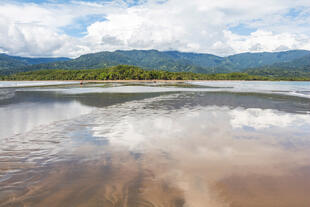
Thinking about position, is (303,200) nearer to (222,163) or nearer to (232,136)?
(222,163)

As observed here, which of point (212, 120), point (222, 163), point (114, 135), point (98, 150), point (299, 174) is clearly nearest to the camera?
point (299, 174)

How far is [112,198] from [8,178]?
182 inches

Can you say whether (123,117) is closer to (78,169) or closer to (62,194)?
(78,169)

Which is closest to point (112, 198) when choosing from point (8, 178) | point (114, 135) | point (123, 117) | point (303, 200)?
point (8, 178)

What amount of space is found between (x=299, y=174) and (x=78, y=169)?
380 inches

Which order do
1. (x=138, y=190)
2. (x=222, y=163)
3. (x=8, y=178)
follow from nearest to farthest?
(x=138, y=190), (x=8, y=178), (x=222, y=163)

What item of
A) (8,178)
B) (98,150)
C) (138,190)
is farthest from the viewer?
(98,150)

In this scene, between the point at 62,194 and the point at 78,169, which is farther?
the point at 78,169

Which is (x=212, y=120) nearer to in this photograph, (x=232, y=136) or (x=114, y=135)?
(x=232, y=136)

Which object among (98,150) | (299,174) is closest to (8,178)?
(98,150)

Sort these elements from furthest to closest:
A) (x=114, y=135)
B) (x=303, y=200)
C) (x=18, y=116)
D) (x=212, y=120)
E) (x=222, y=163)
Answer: (x=18, y=116) < (x=212, y=120) < (x=114, y=135) < (x=222, y=163) < (x=303, y=200)

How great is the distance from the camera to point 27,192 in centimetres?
717

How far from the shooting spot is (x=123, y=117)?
20734 mm

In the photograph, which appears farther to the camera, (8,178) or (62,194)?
(8,178)
